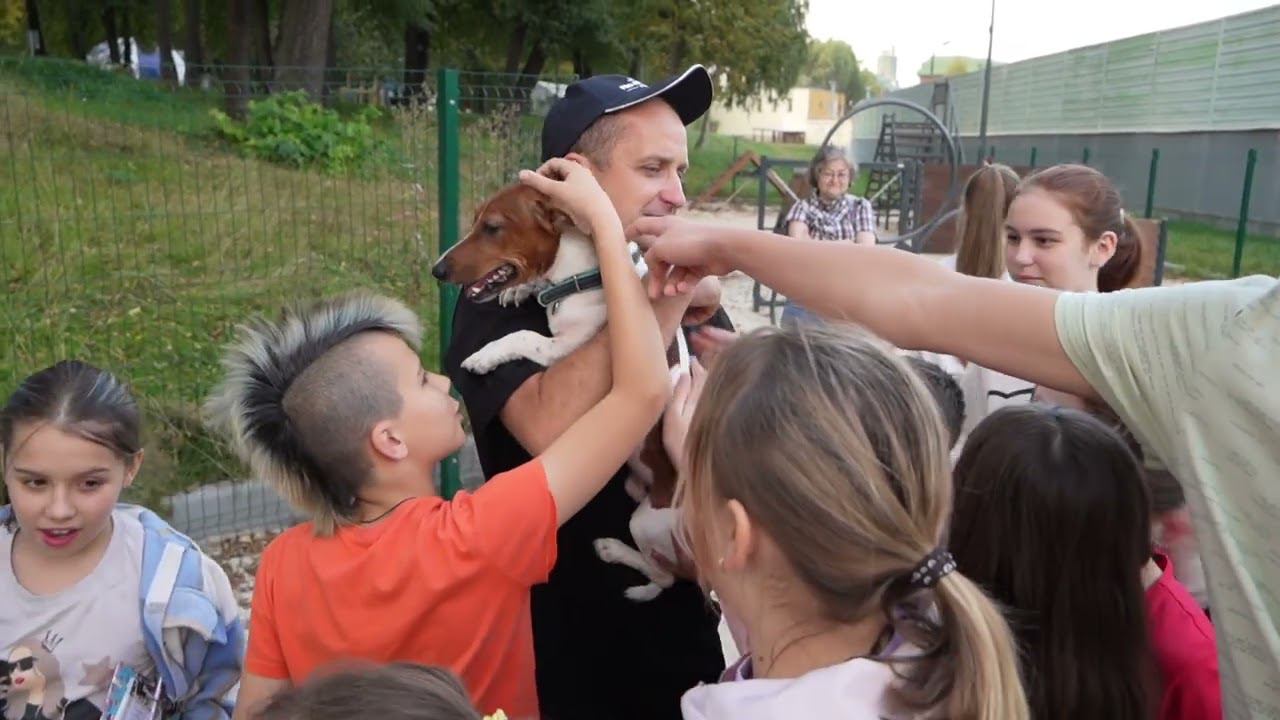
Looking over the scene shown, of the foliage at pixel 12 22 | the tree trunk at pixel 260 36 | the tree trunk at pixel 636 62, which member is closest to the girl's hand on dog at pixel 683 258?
the tree trunk at pixel 260 36

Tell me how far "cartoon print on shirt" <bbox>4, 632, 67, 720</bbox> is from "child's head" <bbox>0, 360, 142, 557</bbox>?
235mm

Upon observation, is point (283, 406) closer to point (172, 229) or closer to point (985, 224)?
point (985, 224)

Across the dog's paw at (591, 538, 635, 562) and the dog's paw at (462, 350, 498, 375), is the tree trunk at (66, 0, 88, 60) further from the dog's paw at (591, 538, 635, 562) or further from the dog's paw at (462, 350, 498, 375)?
the dog's paw at (591, 538, 635, 562)

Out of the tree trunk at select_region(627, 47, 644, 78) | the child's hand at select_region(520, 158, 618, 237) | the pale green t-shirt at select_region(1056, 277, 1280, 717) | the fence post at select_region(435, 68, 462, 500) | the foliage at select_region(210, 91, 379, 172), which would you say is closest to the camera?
the pale green t-shirt at select_region(1056, 277, 1280, 717)

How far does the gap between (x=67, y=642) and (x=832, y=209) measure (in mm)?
7851

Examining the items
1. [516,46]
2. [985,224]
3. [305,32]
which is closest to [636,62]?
[516,46]

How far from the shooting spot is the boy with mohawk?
177 cm

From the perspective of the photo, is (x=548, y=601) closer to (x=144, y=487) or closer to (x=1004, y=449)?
(x=1004, y=449)

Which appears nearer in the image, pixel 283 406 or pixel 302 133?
pixel 283 406

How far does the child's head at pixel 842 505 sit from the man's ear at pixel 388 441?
0.75 metres

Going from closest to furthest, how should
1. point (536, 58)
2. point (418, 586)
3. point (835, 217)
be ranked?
point (418, 586), point (835, 217), point (536, 58)

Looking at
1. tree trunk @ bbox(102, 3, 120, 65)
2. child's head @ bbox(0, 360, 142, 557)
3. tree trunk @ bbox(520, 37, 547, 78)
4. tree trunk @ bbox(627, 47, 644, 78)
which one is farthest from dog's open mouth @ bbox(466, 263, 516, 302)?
tree trunk @ bbox(102, 3, 120, 65)

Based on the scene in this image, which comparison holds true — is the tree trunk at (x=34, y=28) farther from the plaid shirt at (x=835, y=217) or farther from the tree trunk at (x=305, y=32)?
the plaid shirt at (x=835, y=217)

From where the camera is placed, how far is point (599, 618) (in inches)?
87.8
